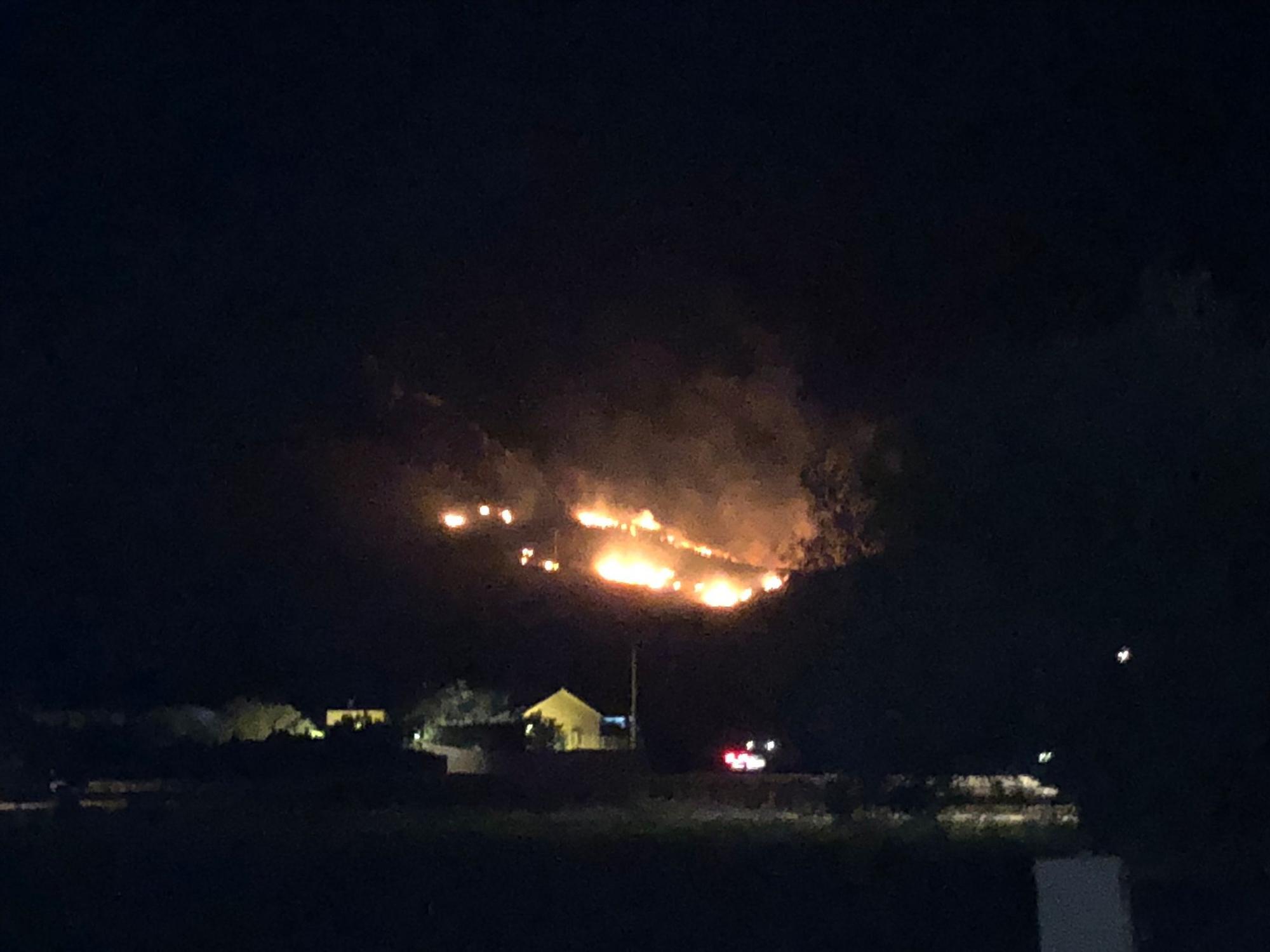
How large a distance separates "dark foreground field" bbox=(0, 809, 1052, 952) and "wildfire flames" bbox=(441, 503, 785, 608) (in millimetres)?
15561

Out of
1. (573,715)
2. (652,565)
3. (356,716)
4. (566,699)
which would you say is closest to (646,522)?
(652,565)

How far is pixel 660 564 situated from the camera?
4025 cm

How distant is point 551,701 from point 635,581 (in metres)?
4.05

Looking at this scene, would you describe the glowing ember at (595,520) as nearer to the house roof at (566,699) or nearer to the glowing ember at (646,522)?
the glowing ember at (646,522)

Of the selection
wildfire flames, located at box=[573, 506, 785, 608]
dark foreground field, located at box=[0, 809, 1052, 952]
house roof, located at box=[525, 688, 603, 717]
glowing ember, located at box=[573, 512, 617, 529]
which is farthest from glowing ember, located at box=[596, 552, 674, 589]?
dark foreground field, located at box=[0, 809, 1052, 952]

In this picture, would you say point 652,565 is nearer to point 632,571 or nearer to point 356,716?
point 632,571

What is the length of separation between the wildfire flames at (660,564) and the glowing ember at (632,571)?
0.02 meters

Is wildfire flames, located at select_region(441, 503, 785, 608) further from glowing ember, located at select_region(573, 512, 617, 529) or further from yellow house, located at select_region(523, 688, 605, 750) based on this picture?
yellow house, located at select_region(523, 688, 605, 750)

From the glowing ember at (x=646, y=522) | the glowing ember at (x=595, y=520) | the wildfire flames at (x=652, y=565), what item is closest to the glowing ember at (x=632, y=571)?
the wildfire flames at (x=652, y=565)

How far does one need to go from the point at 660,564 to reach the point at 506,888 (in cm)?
2621

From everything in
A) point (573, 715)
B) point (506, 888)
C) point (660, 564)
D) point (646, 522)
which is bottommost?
point (506, 888)

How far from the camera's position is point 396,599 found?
52.8 m

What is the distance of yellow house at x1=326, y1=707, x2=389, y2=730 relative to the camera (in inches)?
1566

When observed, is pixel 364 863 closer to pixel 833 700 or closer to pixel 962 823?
pixel 833 700
